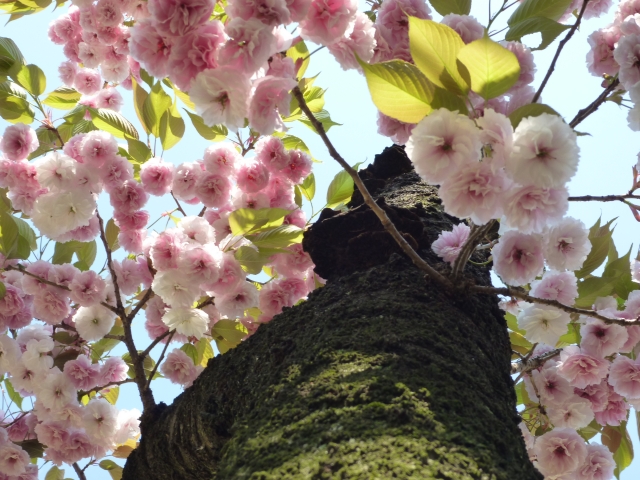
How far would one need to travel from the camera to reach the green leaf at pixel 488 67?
772 mm

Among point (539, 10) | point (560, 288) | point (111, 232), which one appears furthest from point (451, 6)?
point (111, 232)

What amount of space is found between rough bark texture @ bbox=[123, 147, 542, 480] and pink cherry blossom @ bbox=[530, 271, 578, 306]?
0.15m

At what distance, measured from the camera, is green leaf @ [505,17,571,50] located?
1.08 m

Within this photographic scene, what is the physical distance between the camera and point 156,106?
1721 mm

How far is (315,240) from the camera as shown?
1.43 meters

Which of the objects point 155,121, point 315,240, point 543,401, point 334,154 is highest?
point 155,121

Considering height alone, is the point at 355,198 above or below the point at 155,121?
below

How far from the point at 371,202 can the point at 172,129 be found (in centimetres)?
100

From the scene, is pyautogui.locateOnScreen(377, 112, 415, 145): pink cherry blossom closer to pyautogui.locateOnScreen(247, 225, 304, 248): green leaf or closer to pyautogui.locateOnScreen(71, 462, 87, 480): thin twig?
pyautogui.locateOnScreen(247, 225, 304, 248): green leaf

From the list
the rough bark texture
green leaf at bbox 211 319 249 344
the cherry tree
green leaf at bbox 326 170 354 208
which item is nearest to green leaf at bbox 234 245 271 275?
the cherry tree

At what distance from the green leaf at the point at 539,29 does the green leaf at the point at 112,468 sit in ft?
6.48

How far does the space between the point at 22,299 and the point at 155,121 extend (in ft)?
2.39

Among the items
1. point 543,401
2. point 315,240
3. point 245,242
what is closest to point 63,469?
point 245,242

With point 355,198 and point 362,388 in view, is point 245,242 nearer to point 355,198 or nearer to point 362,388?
point 355,198
